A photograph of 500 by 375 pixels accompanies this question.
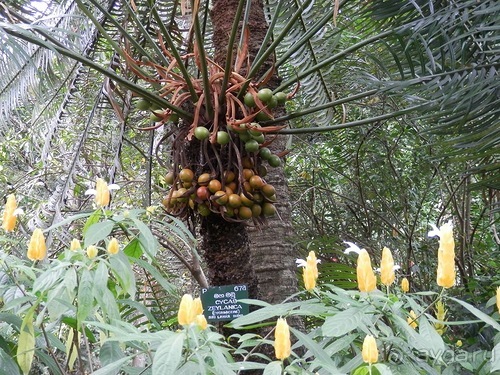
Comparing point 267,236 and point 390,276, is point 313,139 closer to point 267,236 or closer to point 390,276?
point 267,236

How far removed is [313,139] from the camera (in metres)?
3.83

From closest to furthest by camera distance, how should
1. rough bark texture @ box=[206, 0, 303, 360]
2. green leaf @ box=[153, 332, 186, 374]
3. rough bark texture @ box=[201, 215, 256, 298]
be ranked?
green leaf @ box=[153, 332, 186, 374] < rough bark texture @ box=[201, 215, 256, 298] < rough bark texture @ box=[206, 0, 303, 360]

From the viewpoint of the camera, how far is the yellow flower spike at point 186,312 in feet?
2.63

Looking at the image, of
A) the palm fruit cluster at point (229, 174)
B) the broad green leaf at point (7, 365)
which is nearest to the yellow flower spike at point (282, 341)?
the broad green leaf at point (7, 365)

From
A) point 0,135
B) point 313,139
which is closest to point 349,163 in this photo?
point 313,139

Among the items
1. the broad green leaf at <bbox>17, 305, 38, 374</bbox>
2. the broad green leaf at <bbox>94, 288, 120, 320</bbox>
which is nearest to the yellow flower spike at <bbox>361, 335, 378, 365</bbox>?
the broad green leaf at <bbox>94, 288, 120, 320</bbox>

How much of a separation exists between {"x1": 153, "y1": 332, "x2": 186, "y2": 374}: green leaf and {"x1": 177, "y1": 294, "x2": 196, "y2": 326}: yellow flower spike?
30 mm

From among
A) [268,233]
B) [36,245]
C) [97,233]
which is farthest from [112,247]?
[268,233]

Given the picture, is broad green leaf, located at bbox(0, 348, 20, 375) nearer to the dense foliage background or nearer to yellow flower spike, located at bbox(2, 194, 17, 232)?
the dense foliage background

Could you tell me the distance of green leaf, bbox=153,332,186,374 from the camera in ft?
2.35

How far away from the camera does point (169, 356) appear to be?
28.7 inches

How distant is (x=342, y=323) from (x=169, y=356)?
0.83ft

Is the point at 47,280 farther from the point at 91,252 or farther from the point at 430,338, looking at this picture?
the point at 430,338

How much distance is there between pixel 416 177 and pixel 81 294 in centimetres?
322
